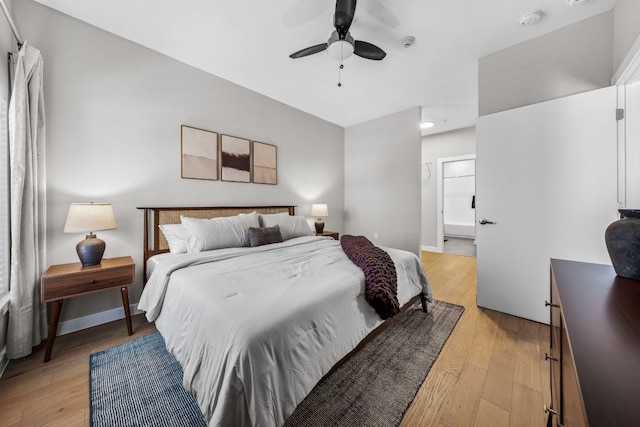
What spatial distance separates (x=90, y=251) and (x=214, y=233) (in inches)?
37.4

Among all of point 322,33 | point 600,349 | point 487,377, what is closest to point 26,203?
point 322,33

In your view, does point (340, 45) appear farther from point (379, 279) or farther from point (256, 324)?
point (256, 324)

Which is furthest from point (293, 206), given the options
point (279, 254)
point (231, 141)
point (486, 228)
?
point (486, 228)

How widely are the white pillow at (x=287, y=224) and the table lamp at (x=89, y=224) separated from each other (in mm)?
1502

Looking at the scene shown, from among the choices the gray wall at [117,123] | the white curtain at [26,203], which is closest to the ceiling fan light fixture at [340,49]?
the gray wall at [117,123]

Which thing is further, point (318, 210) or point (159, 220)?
point (318, 210)

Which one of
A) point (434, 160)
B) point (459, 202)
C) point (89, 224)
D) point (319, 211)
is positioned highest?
point (434, 160)

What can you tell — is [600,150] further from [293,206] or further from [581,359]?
[293,206]

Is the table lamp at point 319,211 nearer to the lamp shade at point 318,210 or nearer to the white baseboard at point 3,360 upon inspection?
the lamp shade at point 318,210

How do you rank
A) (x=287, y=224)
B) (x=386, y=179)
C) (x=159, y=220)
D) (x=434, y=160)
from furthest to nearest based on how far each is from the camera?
1. (x=434, y=160)
2. (x=386, y=179)
3. (x=287, y=224)
4. (x=159, y=220)

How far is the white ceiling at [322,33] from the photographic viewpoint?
204cm

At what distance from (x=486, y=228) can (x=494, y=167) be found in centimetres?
63

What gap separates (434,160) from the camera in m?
5.58

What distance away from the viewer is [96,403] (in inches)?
56.0
